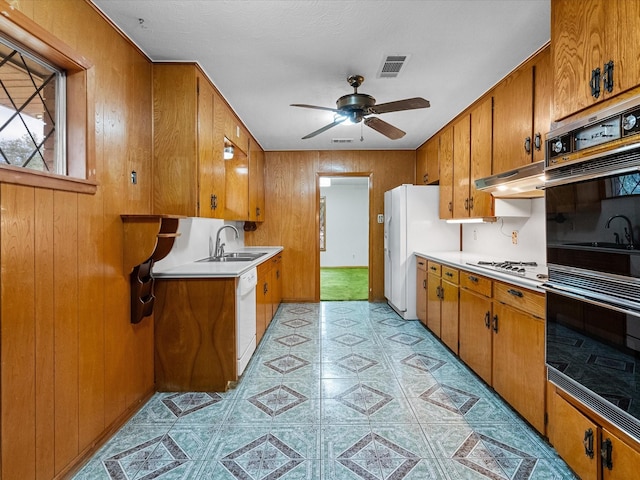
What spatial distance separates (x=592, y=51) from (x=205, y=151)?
2453 mm

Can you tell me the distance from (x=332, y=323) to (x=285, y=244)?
66.5 inches

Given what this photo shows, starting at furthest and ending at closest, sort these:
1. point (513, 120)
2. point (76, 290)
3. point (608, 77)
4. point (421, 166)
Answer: point (421, 166) < point (513, 120) < point (76, 290) < point (608, 77)

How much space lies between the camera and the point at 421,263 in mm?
4082

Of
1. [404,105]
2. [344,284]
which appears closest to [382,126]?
[404,105]

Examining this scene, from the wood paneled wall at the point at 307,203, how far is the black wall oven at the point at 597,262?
365 cm

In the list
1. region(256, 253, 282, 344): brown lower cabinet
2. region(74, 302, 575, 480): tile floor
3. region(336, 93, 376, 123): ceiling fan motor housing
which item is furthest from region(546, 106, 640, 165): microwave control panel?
region(256, 253, 282, 344): brown lower cabinet

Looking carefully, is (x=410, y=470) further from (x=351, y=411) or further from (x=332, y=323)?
(x=332, y=323)

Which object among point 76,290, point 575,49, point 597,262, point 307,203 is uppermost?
point 575,49

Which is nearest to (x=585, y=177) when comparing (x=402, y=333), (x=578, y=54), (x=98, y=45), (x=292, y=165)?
(x=578, y=54)

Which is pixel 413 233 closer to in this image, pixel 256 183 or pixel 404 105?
pixel 404 105

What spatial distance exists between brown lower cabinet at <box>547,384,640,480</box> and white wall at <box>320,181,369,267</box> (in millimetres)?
7359

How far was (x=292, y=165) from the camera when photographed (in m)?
5.29

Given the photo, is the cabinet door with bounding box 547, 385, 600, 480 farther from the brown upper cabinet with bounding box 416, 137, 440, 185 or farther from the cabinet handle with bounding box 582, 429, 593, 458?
the brown upper cabinet with bounding box 416, 137, 440, 185

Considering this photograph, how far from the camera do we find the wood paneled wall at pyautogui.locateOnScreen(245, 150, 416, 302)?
17.2ft
